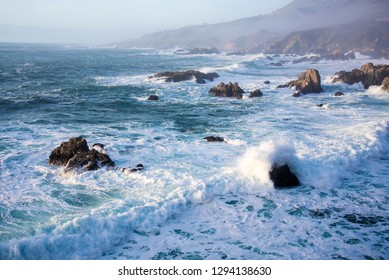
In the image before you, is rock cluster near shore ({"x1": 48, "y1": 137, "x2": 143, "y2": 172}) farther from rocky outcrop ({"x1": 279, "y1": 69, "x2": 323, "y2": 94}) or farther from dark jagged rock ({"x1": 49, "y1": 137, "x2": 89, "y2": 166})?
rocky outcrop ({"x1": 279, "y1": 69, "x2": 323, "y2": 94})

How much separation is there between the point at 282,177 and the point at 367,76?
28.5 metres

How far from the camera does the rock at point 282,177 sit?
1119cm

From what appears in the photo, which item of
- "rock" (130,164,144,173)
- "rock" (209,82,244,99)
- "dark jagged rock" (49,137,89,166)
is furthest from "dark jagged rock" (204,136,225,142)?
"rock" (209,82,244,99)

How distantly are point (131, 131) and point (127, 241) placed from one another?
10187 millimetres

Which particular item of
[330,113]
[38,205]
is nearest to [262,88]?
[330,113]

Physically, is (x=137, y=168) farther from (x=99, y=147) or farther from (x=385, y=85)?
(x=385, y=85)

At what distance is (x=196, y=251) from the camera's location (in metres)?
7.80

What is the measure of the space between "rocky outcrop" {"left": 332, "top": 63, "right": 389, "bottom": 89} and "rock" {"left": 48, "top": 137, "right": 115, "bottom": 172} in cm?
3027

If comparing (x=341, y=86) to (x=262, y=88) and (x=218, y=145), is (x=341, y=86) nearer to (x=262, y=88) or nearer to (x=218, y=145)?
(x=262, y=88)

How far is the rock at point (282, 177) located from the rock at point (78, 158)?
5958 mm

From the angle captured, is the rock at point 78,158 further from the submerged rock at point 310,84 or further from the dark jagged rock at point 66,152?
the submerged rock at point 310,84

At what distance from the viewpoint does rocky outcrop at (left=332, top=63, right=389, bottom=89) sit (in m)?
33.2

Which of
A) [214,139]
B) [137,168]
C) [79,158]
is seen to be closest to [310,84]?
[214,139]

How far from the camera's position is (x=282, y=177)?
1130 cm
